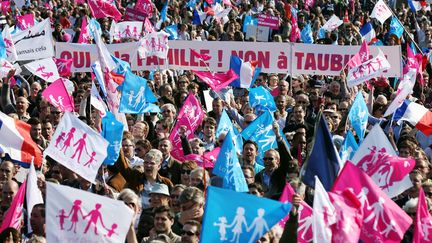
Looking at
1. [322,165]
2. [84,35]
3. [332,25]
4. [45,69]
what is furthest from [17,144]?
[332,25]

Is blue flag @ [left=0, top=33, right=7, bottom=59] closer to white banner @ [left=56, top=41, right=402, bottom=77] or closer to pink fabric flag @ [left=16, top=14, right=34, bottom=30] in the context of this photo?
white banner @ [left=56, top=41, right=402, bottom=77]

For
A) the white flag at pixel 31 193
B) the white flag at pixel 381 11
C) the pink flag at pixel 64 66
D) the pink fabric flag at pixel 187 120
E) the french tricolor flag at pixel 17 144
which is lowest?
the white flag at pixel 381 11

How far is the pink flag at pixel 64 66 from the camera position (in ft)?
58.4

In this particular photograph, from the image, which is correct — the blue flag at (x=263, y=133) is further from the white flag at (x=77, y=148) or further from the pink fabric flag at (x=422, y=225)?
the pink fabric flag at (x=422, y=225)

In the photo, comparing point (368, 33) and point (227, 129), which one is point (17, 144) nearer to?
point (227, 129)

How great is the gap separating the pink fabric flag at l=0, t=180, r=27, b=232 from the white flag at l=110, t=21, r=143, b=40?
415 inches

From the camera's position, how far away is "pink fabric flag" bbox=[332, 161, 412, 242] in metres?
8.98

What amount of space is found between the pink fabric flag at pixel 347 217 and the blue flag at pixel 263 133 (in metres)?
4.74

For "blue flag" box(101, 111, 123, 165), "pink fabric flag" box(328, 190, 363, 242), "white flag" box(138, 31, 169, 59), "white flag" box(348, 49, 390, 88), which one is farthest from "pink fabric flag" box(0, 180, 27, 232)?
"white flag" box(138, 31, 169, 59)

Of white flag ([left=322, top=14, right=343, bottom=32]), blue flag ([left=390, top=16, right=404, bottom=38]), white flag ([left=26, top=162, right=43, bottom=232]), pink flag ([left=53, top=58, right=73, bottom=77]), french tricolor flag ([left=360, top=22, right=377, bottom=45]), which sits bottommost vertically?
white flag ([left=322, top=14, right=343, bottom=32])

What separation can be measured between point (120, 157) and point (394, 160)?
261 cm

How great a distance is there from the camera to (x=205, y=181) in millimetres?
11312

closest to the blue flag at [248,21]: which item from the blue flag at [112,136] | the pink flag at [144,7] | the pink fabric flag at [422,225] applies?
the pink flag at [144,7]

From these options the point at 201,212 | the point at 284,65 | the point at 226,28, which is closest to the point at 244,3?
the point at 226,28
